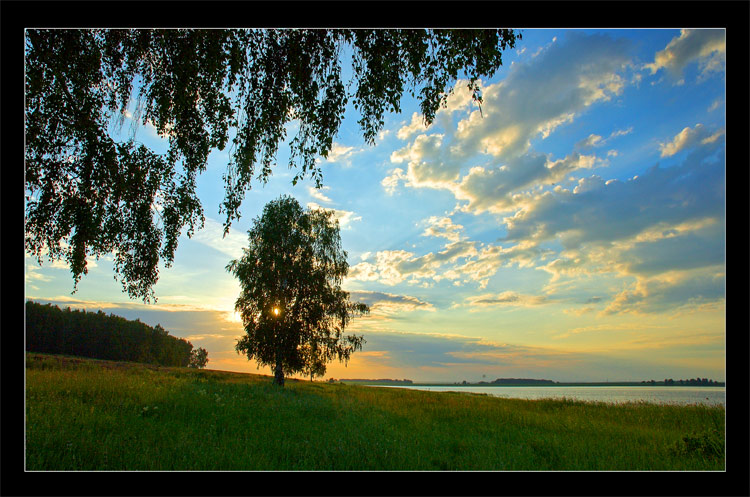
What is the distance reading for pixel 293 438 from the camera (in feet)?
23.2

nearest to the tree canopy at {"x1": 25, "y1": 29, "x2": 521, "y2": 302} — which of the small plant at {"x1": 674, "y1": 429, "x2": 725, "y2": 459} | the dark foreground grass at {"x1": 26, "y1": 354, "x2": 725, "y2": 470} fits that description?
the dark foreground grass at {"x1": 26, "y1": 354, "x2": 725, "y2": 470}

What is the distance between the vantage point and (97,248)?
6512 mm

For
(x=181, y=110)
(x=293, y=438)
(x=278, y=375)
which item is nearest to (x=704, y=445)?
(x=293, y=438)

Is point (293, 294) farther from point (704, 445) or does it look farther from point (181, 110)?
point (704, 445)

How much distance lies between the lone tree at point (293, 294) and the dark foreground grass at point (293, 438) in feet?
Answer: 28.7

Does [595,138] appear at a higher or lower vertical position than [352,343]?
higher

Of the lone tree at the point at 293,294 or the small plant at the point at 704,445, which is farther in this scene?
the lone tree at the point at 293,294

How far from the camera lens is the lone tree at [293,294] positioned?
19.6 meters

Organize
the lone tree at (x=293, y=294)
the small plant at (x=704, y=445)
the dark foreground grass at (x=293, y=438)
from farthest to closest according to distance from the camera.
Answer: the lone tree at (x=293, y=294), the small plant at (x=704, y=445), the dark foreground grass at (x=293, y=438)

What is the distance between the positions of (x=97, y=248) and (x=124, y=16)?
3830 millimetres

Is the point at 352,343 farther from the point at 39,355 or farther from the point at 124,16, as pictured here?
the point at 124,16

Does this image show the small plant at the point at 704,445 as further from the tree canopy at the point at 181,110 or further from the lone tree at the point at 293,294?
the lone tree at the point at 293,294

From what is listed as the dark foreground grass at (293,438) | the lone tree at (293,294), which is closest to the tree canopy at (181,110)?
the dark foreground grass at (293,438)
